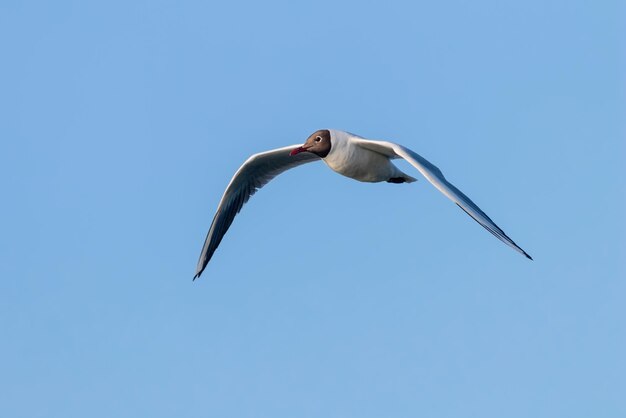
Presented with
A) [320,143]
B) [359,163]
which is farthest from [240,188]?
[359,163]

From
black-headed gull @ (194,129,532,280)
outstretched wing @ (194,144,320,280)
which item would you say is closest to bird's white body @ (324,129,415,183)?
black-headed gull @ (194,129,532,280)

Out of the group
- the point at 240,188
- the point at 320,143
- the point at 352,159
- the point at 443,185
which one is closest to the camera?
the point at 443,185

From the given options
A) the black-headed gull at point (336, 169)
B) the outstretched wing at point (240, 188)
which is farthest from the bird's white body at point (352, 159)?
the outstretched wing at point (240, 188)

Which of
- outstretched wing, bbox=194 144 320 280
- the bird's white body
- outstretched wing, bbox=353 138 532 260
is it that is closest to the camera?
outstretched wing, bbox=353 138 532 260

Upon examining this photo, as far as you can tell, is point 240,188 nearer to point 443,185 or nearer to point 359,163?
point 359,163

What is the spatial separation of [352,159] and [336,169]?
0.39 meters

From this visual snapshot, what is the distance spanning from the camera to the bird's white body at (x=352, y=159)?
58.1 feet

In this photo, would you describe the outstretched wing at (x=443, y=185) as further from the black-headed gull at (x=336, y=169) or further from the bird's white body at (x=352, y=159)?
the bird's white body at (x=352, y=159)

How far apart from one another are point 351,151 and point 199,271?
4778mm

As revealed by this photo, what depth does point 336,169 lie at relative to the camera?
18.0 meters

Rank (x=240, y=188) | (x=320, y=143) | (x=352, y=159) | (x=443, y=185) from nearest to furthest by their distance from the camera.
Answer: (x=443, y=185)
(x=352, y=159)
(x=320, y=143)
(x=240, y=188)

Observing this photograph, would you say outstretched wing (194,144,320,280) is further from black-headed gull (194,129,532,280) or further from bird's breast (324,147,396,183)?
bird's breast (324,147,396,183)

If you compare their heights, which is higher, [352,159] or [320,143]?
[320,143]

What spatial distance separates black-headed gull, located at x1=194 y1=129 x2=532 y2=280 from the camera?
15117 mm
